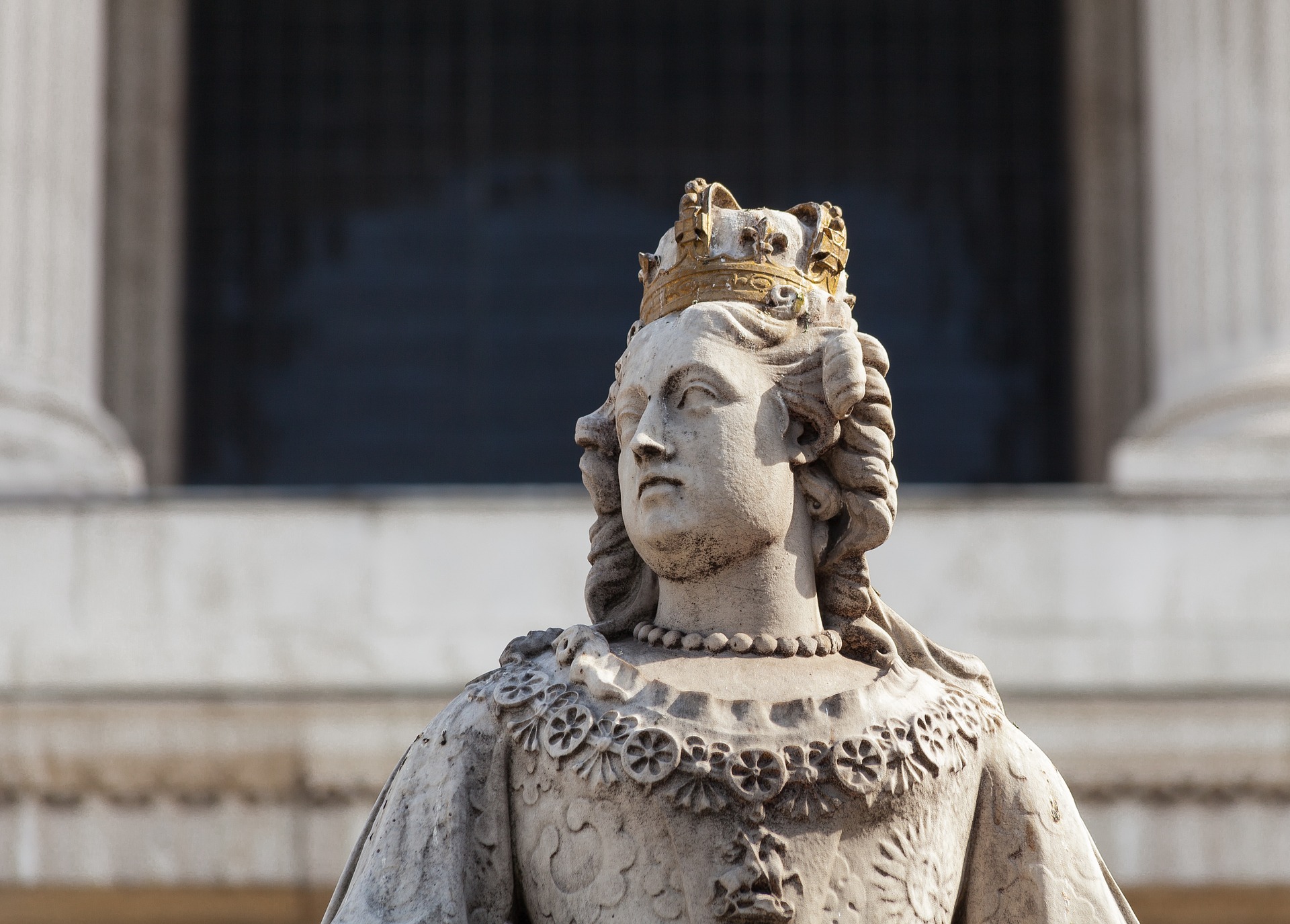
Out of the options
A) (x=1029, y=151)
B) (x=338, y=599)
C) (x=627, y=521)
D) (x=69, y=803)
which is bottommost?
(x=69, y=803)

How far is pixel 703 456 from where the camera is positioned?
5.34m

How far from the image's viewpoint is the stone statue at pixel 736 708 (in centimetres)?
505

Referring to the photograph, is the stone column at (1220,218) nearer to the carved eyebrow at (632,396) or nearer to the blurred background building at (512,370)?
the blurred background building at (512,370)

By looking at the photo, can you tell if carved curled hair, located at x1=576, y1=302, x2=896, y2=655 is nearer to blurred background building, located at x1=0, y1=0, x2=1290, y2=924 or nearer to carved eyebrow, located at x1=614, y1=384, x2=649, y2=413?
carved eyebrow, located at x1=614, y1=384, x2=649, y2=413

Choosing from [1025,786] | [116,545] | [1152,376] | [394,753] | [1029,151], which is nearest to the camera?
[1025,786]

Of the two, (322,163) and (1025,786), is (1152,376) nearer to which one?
(322,163)

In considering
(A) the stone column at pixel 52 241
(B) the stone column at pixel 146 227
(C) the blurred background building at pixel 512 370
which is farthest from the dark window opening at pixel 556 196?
(A) the stone column at pixel 52 241

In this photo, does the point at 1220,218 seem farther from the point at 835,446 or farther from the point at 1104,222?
the point at 835,446

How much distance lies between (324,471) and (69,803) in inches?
335

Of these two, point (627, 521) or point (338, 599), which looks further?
point (338, 599)

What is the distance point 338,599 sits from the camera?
1255cm

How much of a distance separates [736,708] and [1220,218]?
12518 mm

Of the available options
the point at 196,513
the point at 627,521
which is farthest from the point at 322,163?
the point at 627,521

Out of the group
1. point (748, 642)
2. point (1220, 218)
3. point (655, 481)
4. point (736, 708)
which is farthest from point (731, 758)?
point (1220, 218)
